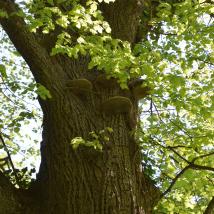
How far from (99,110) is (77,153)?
79cm

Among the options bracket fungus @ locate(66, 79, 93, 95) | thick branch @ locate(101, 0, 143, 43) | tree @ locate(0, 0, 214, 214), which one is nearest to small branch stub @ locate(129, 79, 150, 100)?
tree @ locate(0, 0, 214, 214)

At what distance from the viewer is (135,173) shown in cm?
438

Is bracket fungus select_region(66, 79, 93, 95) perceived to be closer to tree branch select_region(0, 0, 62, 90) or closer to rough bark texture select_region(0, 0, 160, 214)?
rough bark texture select_region(0, 0, 160, 214)

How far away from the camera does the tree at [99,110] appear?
403 centimetres

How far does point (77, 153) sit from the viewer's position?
13.8ft

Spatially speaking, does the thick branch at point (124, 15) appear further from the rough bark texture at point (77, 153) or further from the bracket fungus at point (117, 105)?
the bracket fungus at point (117, 105)

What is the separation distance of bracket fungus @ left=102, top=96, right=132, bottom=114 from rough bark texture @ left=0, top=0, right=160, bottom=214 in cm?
2

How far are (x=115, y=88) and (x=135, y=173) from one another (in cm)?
→ 128

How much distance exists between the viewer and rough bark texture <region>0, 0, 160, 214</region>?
3.93 meters

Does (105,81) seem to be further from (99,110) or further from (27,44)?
(27,44)

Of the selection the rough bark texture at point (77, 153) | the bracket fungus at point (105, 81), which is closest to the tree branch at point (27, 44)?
the rough bark texture at point (77, 153)

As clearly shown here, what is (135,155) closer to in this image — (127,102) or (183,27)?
(127,102)

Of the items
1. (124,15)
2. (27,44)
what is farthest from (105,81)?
(124,15)

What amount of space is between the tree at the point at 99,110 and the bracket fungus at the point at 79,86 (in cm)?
1
